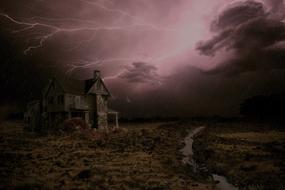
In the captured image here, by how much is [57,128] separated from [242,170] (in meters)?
30.3

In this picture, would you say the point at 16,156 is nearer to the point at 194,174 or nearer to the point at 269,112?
the point at 194,174

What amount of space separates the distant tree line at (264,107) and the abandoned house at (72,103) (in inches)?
2395

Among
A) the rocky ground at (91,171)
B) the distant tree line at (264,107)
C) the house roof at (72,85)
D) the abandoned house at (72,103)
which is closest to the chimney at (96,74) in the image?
the abandoned house at (72,103)

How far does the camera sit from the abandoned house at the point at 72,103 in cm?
4412

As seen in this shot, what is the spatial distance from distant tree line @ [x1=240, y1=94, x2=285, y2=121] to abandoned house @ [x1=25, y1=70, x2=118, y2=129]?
200 feet

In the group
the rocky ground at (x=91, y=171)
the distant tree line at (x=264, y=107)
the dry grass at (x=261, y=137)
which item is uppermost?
the distant tree line at (x=264, y=107)

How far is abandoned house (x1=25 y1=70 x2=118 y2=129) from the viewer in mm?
44125

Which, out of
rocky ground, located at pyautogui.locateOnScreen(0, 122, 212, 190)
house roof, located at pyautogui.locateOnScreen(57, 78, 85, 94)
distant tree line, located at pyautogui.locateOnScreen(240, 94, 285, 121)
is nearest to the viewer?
rocky ground, located at pyautogui.locateOnScreen(0, 122, 212, 190)

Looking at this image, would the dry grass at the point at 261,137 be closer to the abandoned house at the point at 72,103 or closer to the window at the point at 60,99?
the abandoned house at the point at 72,103

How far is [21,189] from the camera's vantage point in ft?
42.1

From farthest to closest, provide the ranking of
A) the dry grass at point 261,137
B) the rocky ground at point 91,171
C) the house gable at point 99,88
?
the house gable at point 99,88 → the dry grass at point 261,137 → the rocky ground at point 91,171

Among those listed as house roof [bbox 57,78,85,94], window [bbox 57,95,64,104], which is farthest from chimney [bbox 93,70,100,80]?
window [bbox 57,95,64,104]

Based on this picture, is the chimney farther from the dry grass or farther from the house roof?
the dry grass

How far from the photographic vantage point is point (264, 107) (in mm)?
98562
